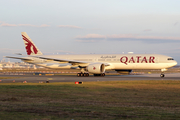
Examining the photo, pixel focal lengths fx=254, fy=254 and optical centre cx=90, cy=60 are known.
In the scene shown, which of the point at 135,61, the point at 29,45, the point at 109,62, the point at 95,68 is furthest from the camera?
the point at 29,45

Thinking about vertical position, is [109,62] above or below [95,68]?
above

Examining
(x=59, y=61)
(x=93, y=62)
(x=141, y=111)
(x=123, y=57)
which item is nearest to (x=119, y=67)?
(x=123, y=57)

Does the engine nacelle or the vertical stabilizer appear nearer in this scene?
the engine nacelle

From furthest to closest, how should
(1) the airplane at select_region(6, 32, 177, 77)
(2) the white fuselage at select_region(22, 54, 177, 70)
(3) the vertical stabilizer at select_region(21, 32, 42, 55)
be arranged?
(3) the vertical stabilizer at select_region(21, 32, 42, 55), (1) the airplane at select_region(6, 32, 177, 77), (2) the white fuselage at select_region(22, 54, 177, 70)

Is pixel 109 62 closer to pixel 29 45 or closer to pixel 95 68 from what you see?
pixel 95 68

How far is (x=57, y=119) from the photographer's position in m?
9.67

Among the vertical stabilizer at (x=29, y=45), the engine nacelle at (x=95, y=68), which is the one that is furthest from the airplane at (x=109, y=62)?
the vertical stabilizer at (x=29, y=45)

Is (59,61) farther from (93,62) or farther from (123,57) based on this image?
(123,57)

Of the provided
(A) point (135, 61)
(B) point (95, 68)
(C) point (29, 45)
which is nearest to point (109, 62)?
(B) point (95, 68)

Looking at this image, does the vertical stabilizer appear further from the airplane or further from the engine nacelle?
the engine nacelle

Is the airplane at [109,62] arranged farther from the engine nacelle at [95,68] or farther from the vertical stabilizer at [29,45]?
the vertical stabilizer at [29,45]

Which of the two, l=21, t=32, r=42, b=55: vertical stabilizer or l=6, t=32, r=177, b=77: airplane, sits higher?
l=21, t=32, r=42, b=55: vertical stabilizer

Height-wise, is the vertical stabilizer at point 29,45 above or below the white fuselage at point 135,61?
above

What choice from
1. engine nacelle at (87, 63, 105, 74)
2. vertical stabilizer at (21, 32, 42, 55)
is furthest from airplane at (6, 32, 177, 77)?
vertical stabilizer at (21, 32, 42, 55)
